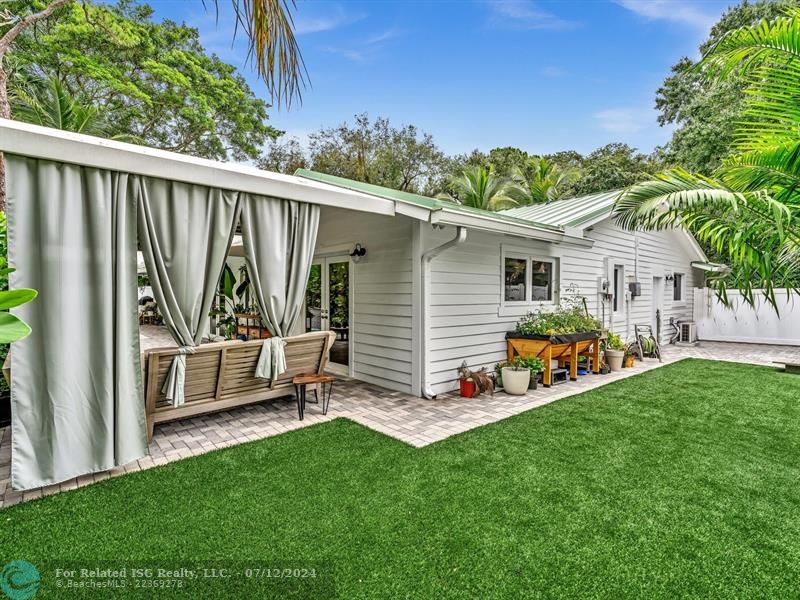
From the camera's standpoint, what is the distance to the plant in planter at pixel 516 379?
600cm

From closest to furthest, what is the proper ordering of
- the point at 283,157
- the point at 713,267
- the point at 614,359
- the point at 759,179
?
the point at 759,179, the point at 614,359, the point at 713,267, the point at 283,157

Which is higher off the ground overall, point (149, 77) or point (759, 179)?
point (149, 77)

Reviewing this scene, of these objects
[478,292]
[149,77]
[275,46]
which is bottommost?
[478,292]

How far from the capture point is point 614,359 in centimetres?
784

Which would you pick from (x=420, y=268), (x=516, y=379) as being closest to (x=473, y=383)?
(x=516, y=379)

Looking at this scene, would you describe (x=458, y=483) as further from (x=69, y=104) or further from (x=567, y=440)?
(x=69, y=104)

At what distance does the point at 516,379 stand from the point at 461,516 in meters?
3.49

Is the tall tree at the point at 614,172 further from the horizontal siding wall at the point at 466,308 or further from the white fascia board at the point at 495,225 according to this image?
the horizontal siding wall at the point at 466,308

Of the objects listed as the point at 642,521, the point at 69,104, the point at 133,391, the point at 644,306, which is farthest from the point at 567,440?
the point at 69,104

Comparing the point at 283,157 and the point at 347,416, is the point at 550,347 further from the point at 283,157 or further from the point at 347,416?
the point at 283,157

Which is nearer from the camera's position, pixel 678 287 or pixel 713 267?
pixel 713 267

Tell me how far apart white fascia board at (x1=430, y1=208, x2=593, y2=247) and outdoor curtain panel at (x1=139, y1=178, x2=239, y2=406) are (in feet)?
8.02

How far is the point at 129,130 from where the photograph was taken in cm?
1557

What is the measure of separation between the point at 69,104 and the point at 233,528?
11.9m
